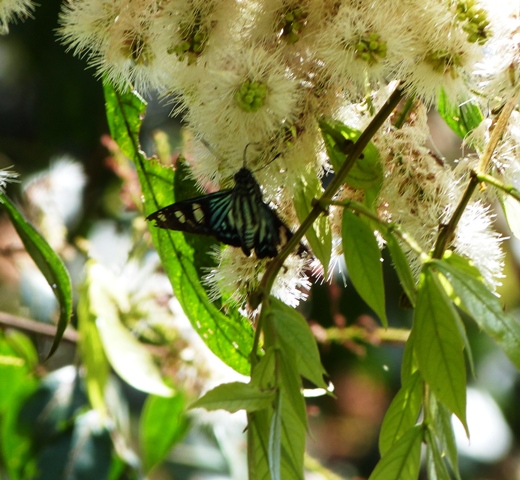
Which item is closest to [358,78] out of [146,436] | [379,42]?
[379,42]

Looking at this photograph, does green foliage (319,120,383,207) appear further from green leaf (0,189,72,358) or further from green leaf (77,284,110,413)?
green leaf (77,284,110,413)

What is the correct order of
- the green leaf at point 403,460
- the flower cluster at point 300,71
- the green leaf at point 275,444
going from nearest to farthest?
the green leaf at point 275,444 → the green leaf at point 403,460 → the flower cluster at point 300,71

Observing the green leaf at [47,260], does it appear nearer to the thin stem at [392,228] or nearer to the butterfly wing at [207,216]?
the butterfly wing at [207,216]

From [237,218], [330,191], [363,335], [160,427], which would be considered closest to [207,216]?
[237,218]

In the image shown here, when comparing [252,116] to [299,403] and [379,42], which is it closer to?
[379,42]

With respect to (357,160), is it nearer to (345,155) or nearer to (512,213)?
(345,155)

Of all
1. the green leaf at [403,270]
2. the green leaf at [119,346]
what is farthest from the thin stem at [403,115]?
the green leaf at [119,346]

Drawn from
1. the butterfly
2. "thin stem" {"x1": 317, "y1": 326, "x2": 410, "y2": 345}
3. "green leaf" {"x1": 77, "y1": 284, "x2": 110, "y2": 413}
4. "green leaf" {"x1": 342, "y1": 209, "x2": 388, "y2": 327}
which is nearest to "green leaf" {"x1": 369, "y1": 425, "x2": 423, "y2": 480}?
"green leaf" {"x1": 342, "y1": 209, "x2": 388, "y2": 327}
